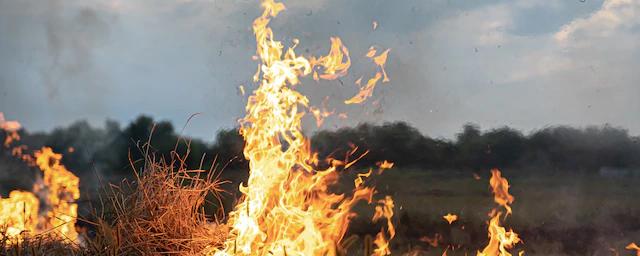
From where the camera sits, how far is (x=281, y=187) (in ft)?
24.2

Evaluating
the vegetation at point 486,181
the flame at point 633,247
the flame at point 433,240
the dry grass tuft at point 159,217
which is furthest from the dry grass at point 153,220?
the flame at point 633,247

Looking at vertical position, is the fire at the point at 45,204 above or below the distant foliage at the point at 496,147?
below

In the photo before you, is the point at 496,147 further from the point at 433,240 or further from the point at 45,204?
the point at 45,204

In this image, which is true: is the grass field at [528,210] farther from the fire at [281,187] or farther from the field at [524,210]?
the fire at [281,187]

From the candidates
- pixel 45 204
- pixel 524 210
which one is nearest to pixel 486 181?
pixel 524 210

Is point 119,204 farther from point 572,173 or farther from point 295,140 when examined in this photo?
point 572,173

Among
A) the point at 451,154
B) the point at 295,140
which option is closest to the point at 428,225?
the point at 451,154

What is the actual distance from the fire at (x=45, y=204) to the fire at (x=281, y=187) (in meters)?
1.69

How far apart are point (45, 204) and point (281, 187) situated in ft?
44.1

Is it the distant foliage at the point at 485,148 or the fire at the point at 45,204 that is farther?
the distant foliage at the point at 485,148

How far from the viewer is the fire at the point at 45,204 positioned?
7.90 m

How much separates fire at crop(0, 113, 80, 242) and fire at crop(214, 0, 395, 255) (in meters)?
1.69

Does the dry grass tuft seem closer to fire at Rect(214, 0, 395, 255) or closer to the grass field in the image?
fire at Rect(214, 0, 395, 255)

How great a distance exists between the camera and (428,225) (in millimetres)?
20484
